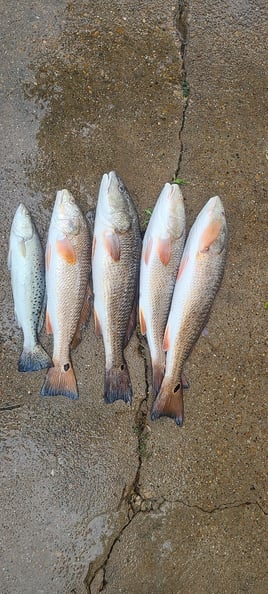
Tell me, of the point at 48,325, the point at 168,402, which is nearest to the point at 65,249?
the point at 48,325

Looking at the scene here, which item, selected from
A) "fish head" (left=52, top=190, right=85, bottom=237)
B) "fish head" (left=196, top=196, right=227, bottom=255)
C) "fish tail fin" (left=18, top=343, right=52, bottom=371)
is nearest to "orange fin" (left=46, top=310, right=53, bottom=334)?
"fish tail fin" (left=18, top=343, right=52, bottom=371)

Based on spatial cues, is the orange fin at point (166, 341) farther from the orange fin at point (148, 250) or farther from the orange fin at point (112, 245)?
the orange fin at point (112, 245)

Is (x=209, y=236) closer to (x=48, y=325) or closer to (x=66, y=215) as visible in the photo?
(x=66, y=215)

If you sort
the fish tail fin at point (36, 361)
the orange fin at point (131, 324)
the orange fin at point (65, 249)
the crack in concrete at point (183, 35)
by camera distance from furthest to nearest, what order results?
the crack in concrete at point (183, 35), the orange fin at point (131, 324), the fish tail fin at point (36, 361), the orange fin at point (65, 249)

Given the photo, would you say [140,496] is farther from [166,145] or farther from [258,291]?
[166,145]

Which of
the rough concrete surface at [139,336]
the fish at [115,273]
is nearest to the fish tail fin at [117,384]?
the fish at [115,273]
